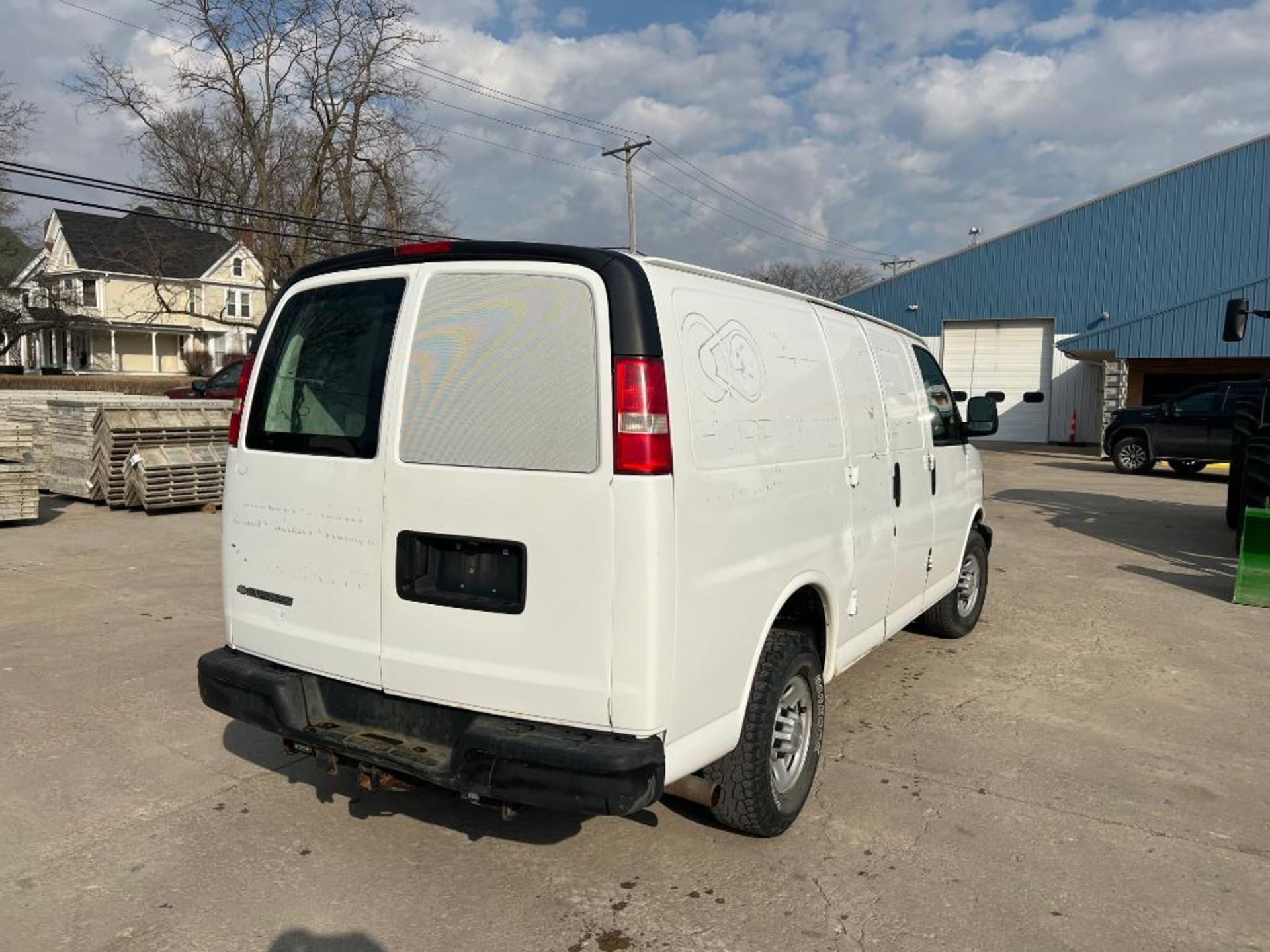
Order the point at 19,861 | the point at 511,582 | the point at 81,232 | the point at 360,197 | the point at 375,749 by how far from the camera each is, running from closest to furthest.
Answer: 1. the point at 511,582
2. the point at 375,749
3. the point at 19,861
4. the point at 360,197
5. the point at 81,232

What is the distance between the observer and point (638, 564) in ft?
8.84

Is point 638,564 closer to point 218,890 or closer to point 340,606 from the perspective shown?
point 340,606

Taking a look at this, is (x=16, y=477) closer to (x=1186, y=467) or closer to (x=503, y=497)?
(x=503, y=497)

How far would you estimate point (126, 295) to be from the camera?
5256 cm

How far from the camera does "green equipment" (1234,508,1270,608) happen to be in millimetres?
7656

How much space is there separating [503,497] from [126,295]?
58.3 meters

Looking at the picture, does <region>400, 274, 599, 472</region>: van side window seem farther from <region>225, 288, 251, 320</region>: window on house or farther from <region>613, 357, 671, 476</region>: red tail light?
<region>225, 288, 251, 320</region>: window on house

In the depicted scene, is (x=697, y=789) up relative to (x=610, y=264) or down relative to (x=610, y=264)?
down

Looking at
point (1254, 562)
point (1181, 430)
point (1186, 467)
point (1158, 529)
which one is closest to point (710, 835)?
point (1254, 562)

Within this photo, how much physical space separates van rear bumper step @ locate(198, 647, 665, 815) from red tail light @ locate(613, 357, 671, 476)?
0.82 meters

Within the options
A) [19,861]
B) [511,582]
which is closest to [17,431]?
[19,861]

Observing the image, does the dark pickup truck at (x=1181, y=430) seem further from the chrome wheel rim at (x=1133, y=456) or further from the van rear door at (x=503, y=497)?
the van rear door at (x=503, y=497)

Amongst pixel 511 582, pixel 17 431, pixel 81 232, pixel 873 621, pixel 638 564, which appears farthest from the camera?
pixel 81 232

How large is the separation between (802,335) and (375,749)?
7.54 ft
